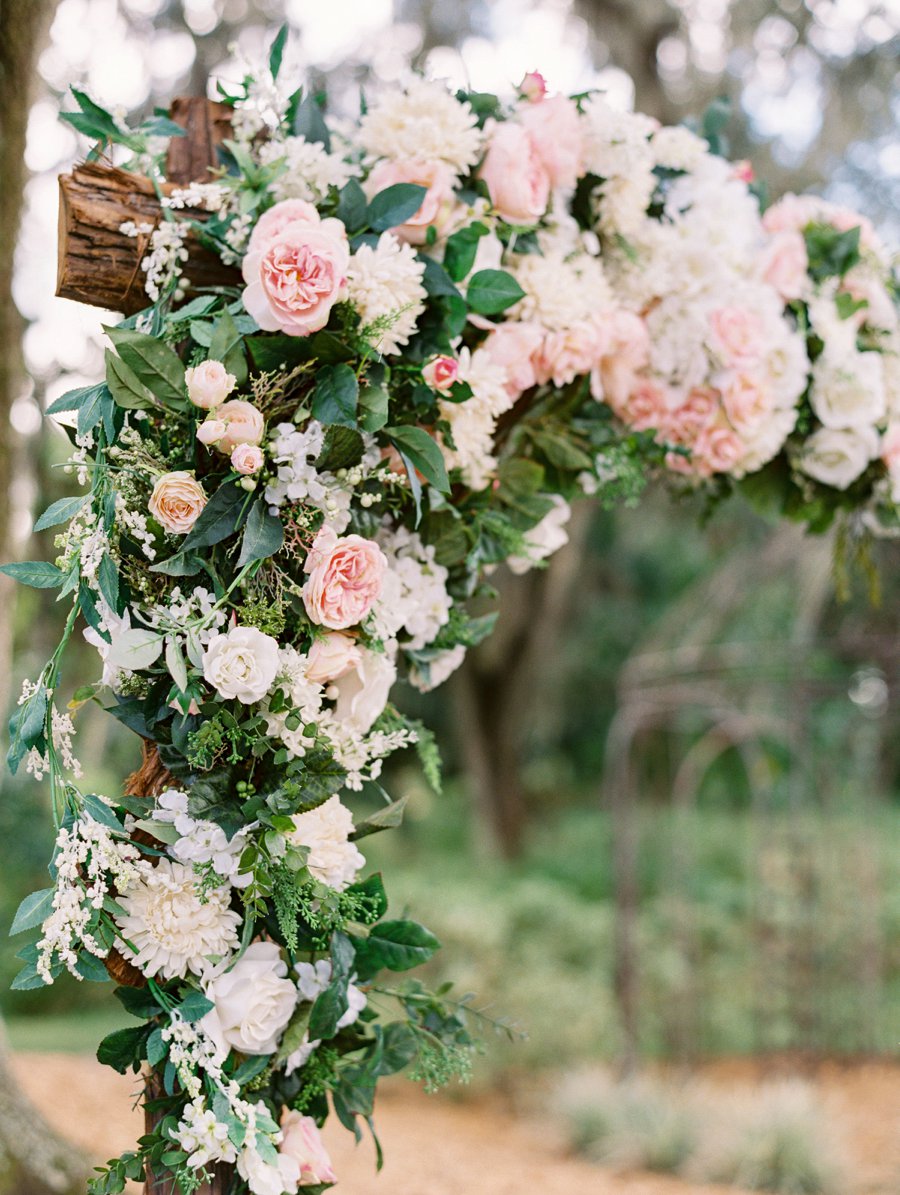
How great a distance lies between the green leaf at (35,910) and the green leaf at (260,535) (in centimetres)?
46

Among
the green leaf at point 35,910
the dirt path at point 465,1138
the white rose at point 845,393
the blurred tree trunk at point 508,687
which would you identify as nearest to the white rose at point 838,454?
the white rose at point 845,393

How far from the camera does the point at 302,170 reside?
156cm

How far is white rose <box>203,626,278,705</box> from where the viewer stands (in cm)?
130

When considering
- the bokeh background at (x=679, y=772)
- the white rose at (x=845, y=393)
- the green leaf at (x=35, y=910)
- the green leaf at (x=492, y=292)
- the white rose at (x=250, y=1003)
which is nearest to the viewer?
the green leaf at (x=35, y=910)

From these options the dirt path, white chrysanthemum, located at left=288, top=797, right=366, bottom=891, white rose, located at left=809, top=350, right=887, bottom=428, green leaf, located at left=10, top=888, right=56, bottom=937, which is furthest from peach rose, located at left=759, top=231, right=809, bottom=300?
the dirt path

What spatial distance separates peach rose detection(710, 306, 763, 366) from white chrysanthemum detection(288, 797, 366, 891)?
101 centimetres

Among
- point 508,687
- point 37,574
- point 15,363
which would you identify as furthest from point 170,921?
point 508,687

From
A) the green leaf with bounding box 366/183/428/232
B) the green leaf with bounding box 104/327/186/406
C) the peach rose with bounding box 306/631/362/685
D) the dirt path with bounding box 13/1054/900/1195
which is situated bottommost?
the dirt path with bounding box 13/1054/900/1195

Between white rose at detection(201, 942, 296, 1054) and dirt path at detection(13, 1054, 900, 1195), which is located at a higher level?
white rose at detection(201, 942, 296, 1054)

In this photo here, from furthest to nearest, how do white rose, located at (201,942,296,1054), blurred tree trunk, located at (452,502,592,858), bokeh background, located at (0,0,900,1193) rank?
blurred tree trunk, located at (452,502,592,858) < bokeh background, located at (0,0,900,1193) < white rose, located at (201,942,296,1054)

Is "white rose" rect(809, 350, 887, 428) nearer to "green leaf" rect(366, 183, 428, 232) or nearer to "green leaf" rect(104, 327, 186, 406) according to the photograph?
"green leaf" rect(366, 183, 428, 232)

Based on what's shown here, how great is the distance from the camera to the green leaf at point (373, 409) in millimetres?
1436

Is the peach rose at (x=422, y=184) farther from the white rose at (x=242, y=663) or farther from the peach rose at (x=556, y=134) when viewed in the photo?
the white rose at (x=242, y=663)

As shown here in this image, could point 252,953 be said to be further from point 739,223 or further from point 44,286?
point 44,286
